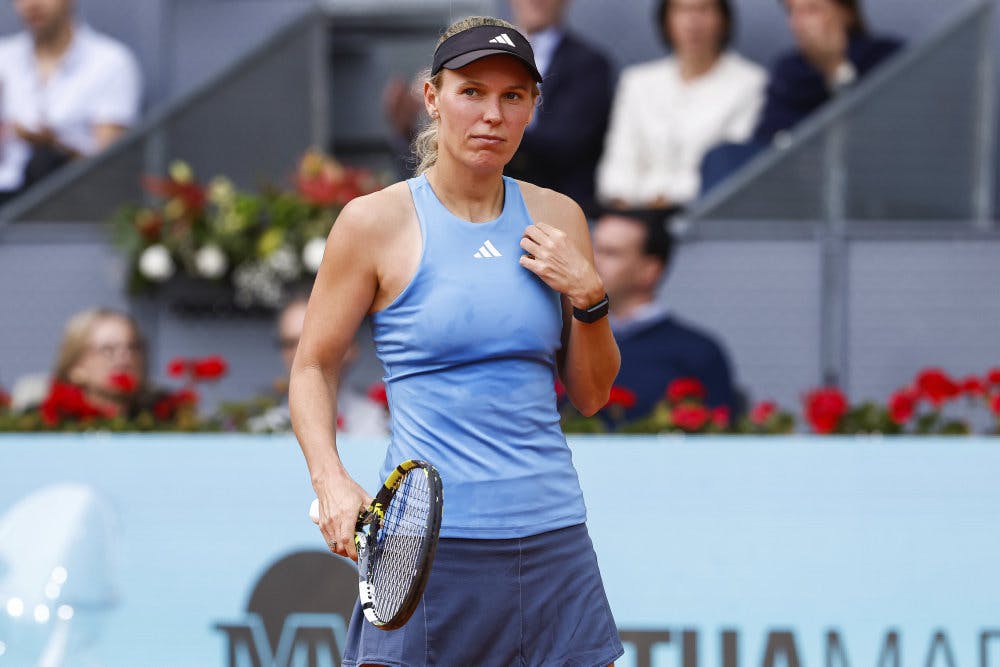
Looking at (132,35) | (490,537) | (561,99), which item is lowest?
(490,537)

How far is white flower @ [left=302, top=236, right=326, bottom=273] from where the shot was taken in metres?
6.73

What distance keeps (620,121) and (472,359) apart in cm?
475

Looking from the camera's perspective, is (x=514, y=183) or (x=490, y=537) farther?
(x=514, y=183)

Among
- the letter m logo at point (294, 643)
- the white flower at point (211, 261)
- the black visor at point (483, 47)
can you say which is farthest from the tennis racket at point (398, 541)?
the white flower at point (211, 261)

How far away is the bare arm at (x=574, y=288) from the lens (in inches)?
104

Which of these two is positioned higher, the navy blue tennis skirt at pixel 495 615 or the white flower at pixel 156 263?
the white flower at pixel 156 263

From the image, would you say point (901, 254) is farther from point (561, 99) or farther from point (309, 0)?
point (309, 0)

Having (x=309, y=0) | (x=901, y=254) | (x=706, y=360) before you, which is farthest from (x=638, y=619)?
(x=309, y=0)

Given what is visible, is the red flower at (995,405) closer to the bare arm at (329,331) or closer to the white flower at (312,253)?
the bare arm at (329,331)

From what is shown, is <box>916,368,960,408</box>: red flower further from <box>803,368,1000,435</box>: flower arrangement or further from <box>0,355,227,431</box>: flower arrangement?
<box>0,355,227,431</box>: flower arrangement

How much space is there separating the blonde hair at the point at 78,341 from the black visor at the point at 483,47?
11.4 feet

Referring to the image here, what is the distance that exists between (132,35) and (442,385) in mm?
6568

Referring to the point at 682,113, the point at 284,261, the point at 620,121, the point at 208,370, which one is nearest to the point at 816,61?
the point at 682,113

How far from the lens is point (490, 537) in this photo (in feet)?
8.67
